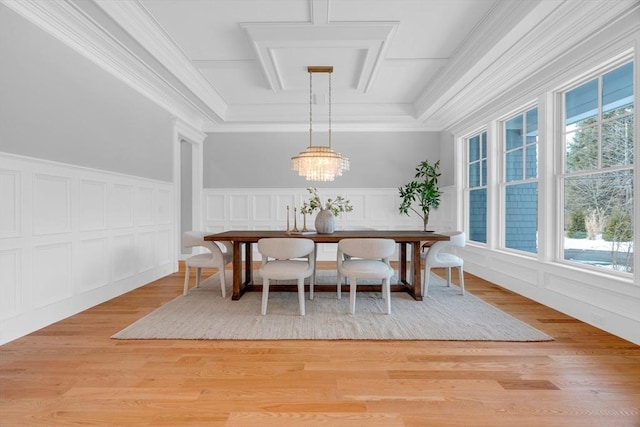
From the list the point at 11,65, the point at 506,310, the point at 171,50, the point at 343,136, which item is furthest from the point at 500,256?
the point at 11,65

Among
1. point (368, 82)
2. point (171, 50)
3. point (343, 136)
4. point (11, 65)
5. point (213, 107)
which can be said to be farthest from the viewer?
point (343, 136)

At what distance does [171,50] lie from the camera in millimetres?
4020

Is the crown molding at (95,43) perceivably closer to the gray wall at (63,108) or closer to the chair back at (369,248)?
the gray wall at (63,108)

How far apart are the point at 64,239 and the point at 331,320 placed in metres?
2.76

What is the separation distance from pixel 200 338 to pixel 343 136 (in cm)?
510

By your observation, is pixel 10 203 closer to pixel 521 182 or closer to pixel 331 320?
pixel 331 320

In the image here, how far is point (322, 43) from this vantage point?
12.6 ft

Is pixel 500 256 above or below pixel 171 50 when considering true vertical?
below

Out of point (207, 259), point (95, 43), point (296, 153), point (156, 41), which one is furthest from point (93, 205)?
point (296, 153)

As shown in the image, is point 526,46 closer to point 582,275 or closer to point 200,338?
point 582,275

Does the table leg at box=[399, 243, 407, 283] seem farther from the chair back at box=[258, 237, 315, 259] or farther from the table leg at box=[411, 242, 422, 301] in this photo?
the chair back at box=[258, 237, 315, 259]

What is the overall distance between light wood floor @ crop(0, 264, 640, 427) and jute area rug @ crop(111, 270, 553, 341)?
14cm

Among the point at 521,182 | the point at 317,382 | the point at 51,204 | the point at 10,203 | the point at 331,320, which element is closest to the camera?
the point at 317,382

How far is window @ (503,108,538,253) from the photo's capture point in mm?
4203
